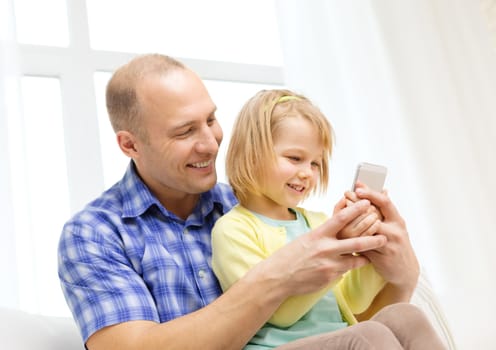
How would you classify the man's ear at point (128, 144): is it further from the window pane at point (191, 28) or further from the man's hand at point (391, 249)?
the window pane at point (191, 28)

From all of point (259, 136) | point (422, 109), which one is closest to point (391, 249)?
point (259, 136)

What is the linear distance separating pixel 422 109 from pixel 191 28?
4.15 ft

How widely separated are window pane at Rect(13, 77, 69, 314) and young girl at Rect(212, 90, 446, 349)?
3.93ft

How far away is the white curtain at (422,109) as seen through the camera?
3525 millimetres

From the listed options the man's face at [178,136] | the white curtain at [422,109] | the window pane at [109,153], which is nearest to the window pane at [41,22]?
the window pane at [109,153]

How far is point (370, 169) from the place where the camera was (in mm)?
1587

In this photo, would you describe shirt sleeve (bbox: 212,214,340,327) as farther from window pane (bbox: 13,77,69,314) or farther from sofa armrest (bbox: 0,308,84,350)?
window pane (bbox: 13,77,69,314)

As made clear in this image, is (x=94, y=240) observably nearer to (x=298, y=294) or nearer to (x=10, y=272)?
(x=298, y=294)

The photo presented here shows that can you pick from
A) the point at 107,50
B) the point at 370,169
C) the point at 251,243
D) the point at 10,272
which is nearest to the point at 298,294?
the point at 251,243

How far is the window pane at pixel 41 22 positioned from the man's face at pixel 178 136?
1.51m

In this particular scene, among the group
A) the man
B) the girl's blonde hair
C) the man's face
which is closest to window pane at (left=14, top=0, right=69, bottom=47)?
the man

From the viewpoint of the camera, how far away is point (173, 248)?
1.71 metres

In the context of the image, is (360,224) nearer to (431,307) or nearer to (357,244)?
(357,244)

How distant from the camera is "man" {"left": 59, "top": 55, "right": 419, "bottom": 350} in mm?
1479
